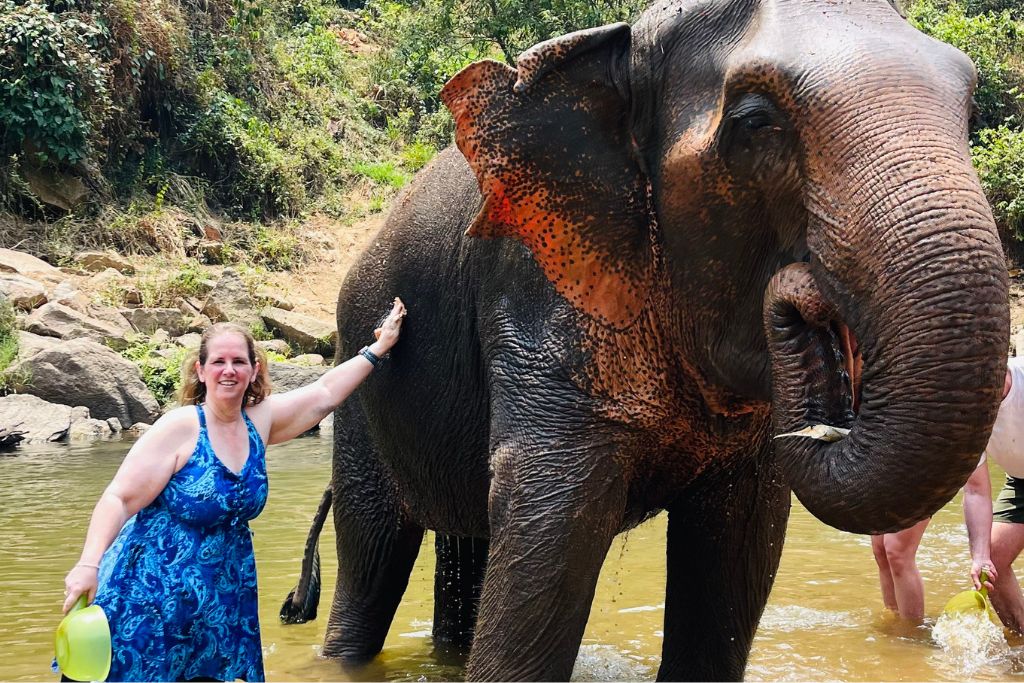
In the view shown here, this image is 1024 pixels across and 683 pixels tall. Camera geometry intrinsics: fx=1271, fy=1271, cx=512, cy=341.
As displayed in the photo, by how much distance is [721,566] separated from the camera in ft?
12.7

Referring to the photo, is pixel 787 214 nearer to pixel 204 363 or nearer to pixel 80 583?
pixel 204 363

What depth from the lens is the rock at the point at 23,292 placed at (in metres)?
15.0

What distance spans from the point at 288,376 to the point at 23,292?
3.66m

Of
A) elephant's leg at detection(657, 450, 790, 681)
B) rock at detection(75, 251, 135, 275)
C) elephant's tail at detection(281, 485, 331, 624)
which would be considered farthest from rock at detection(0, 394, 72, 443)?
elephant's leg at detection(657, 450, 790, 681)

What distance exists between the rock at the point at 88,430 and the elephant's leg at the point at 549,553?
410 inches

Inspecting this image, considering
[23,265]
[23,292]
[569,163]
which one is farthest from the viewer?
[23,265]

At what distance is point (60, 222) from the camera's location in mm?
18750

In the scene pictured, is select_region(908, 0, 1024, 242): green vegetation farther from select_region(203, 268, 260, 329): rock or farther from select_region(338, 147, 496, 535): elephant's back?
select_region(338, 147, 496, 535): elephant's back

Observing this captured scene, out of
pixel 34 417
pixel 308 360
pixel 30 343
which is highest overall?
pixel 30 343

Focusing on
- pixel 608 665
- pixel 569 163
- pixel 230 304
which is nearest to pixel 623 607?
pixel 608 665

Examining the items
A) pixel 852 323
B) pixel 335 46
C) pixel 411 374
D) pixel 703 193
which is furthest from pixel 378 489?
pixel 335 46

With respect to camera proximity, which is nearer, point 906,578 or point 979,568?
point 979,568

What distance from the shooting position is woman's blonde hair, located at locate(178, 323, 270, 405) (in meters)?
3.57

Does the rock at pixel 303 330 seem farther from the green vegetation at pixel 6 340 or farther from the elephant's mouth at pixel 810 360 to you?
the elephant's mouth at pixel 810 360
